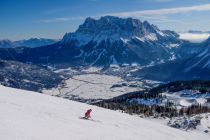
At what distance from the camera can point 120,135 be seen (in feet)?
215

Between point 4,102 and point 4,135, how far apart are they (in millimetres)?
24832

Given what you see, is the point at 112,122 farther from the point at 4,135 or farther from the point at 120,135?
the point at 4,135

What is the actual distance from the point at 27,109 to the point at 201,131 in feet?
296

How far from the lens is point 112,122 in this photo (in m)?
78.8

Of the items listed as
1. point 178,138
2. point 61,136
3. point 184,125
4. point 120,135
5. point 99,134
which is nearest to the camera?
point 61,136

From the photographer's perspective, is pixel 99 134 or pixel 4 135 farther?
pixel 99 134

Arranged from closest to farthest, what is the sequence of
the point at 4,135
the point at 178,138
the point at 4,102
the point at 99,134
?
the point at 4,135 < the point at 99,134 < the point at 4,102 < the point at 178,138

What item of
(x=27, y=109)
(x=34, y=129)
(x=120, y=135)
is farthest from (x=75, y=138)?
(x=27, y=109)

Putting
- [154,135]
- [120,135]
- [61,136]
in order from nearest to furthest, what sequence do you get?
[61,136], [120,135], [154,135]

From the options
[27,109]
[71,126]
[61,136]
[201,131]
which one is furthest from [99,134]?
[201,131]

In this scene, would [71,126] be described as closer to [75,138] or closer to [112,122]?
[75,138]

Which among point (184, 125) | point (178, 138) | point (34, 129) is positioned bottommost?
point (184, 125)

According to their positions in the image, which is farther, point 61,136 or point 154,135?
point 154,135

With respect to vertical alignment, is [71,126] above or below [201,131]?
above
